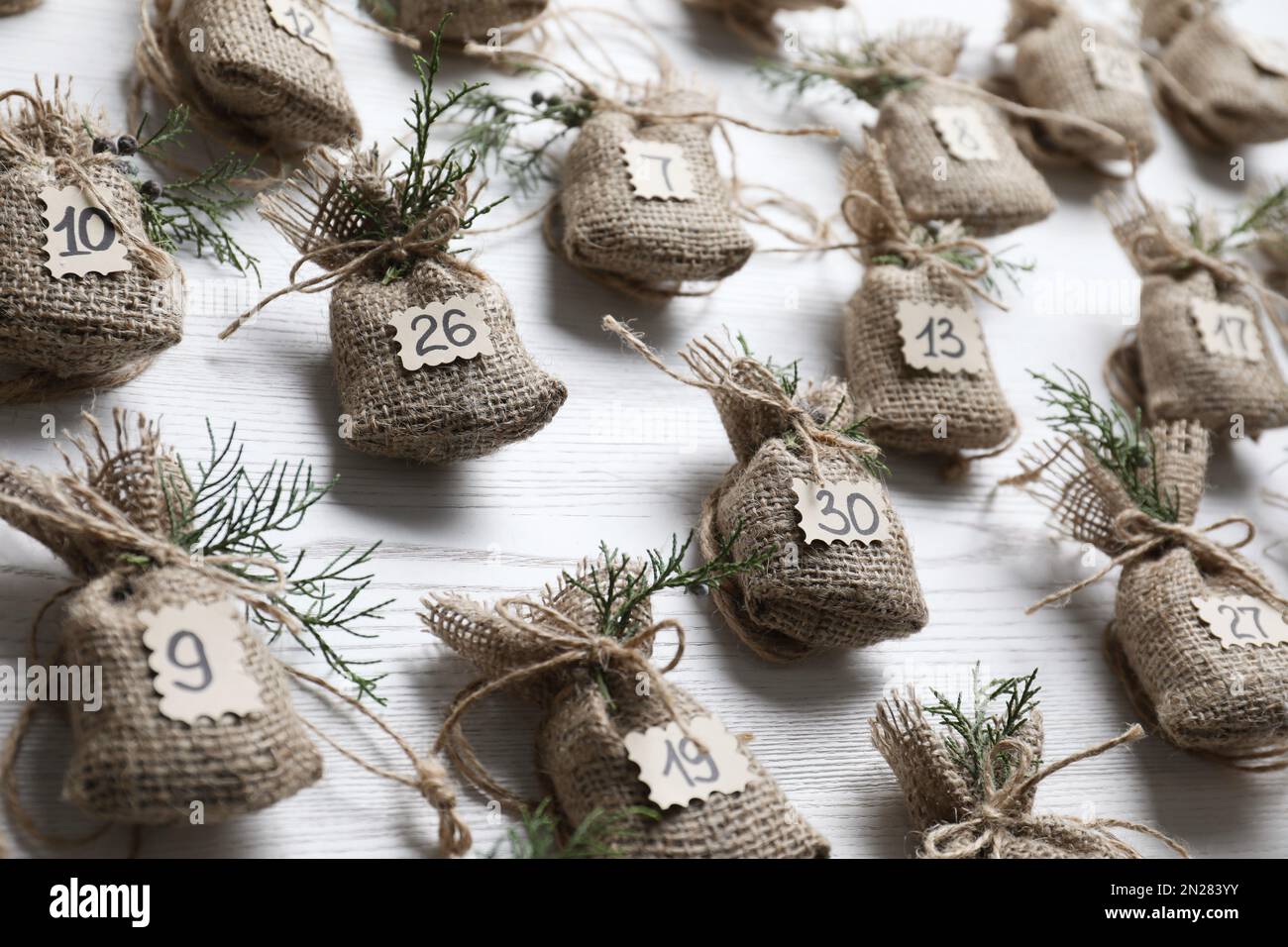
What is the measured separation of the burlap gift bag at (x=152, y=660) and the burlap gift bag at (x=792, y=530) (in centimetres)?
33

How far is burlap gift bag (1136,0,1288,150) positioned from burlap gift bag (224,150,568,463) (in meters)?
1.11

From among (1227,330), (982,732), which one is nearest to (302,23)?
(982,732)

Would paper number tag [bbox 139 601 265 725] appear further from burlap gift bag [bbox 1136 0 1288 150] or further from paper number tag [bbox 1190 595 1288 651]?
burlap gift bag [bbox 1136 0 1288 150]

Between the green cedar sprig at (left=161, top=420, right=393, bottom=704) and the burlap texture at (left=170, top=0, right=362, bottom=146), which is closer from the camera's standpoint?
the green cedar sprig at (left=161, top=420, right=393, bottom=704)

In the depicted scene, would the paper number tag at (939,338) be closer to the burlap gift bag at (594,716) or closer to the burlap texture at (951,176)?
the burlap texture at (951,176)

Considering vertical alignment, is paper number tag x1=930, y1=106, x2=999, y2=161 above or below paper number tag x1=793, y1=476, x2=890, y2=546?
above

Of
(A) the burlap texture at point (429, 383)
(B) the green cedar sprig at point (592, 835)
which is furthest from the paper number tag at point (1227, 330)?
(B) the green cedar sprig at point (592, 835)

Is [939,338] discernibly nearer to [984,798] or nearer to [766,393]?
[766,393]

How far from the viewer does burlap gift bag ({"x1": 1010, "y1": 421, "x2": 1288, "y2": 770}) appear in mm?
1164

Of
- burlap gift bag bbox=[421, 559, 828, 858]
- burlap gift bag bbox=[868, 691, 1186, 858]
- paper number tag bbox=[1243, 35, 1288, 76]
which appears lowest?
burlap gift bag bbox=[868, 691, 1186, 858]

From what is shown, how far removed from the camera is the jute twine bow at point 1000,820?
1.04 metres

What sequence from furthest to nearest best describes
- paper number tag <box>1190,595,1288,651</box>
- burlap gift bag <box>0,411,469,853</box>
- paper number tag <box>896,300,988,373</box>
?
1. paper number tag <box>896,300,988,373</box>
2. paper number tag <box>1190,595,1288,651</box>
3. burlap gift bag <box>0,411,469,853</box>

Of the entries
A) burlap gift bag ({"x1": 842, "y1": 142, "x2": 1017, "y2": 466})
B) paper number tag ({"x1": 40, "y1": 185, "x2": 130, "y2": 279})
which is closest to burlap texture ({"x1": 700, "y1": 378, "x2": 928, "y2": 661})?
burlap gift bag ({"x1": 842, "y1": 142, "x2": 1017, "y2": 466})
